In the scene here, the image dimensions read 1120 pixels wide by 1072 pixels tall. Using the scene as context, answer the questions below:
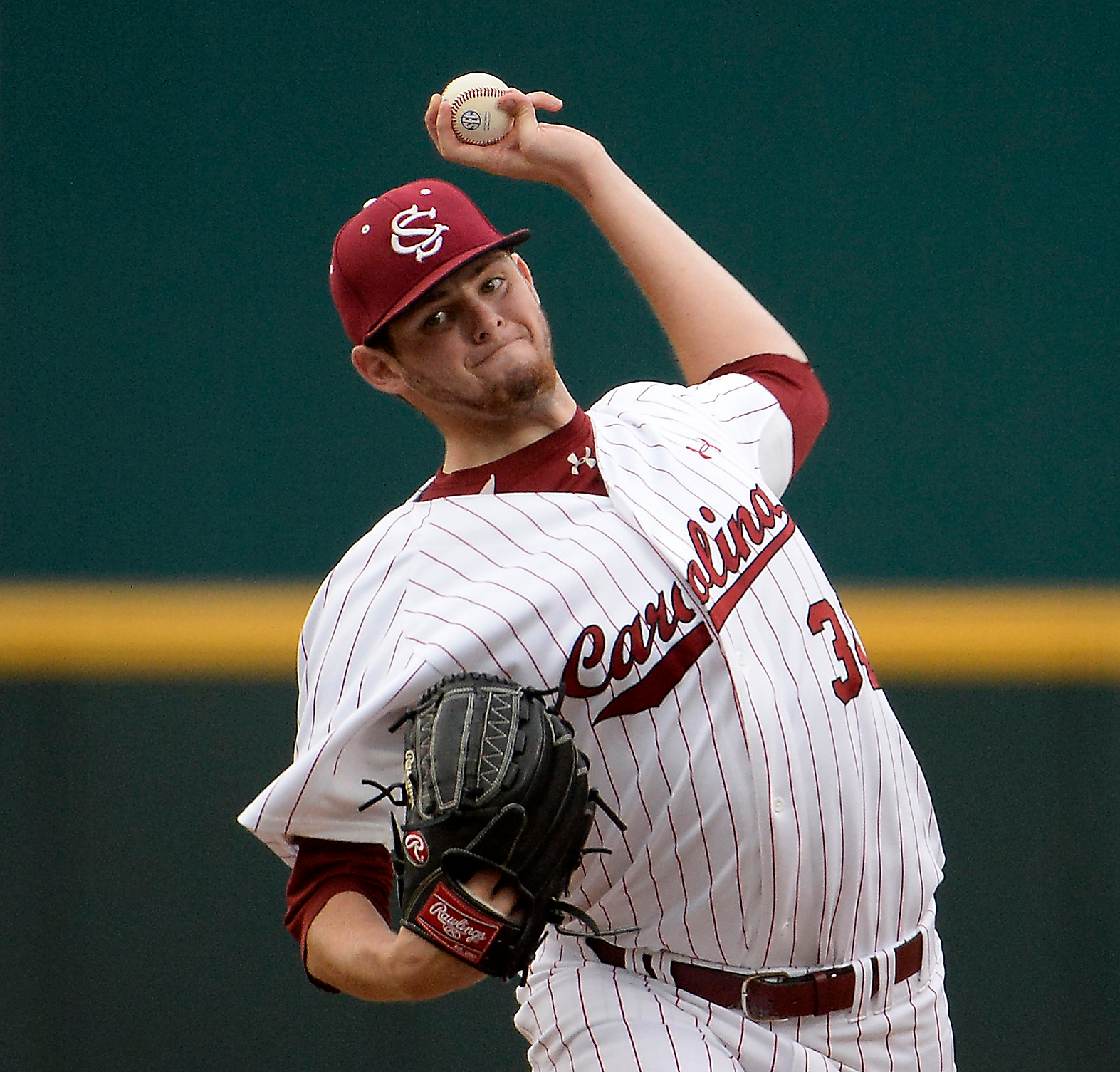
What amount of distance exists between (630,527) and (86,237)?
2.86m

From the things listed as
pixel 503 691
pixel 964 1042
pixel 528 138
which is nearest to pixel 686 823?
pixel 503 691

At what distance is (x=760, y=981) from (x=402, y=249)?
0.90 m

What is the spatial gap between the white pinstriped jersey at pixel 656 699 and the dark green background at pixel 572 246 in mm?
2318

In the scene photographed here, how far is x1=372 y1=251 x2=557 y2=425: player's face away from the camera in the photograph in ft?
5.37

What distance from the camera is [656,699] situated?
1.54m

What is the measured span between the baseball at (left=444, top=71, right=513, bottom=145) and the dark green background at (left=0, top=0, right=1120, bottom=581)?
2052mm

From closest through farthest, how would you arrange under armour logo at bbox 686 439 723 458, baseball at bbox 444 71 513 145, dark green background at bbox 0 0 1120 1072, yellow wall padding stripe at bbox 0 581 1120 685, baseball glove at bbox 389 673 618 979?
baseball glove at bbox 389 673 618 979 → under armour logo at bbox 686 439 723 458 → baseball at bbox 444 71 513 145 → yellow wall padding stripe at bbox 0 581 1120 685 → dark green background at bbox 0 0 1120 1072

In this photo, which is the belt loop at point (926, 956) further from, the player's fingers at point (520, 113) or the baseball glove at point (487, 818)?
the player's fingers at point (520, 113)

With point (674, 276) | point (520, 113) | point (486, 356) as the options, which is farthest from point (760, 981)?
point (520, 113)

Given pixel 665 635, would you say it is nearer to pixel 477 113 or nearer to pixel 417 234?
pixel 417 234

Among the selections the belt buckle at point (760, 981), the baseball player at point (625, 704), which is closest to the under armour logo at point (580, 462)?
the baseball player at point (625, 704)

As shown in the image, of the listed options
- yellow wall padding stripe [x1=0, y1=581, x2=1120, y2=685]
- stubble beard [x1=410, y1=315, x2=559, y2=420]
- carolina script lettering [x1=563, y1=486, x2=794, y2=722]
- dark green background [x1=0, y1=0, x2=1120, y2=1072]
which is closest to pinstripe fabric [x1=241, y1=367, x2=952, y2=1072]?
carolina script lettering [x1=563, y1=486, x2=794, y2=722]

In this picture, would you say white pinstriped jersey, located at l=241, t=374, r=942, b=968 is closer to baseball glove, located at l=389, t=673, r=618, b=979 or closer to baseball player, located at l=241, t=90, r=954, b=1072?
baseball player, located at l=241, t=90, r=954, b=1072

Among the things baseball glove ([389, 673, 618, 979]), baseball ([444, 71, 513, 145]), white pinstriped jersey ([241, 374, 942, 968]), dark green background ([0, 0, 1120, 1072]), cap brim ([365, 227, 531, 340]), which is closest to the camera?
baseball glove ([389, 673, 618, 979])
